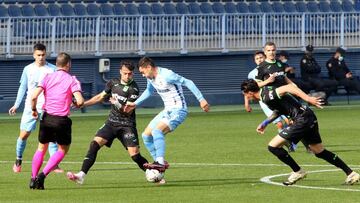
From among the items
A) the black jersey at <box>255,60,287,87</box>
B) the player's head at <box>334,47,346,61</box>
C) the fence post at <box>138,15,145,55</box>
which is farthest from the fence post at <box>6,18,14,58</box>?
the black jersey at <box>255,60,287,87</box>

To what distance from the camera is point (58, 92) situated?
643 inches

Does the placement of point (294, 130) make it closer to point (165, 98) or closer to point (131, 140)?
point (165, 98)

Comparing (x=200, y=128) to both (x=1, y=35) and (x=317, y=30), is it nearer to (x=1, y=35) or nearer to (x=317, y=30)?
(x=1, y=35)

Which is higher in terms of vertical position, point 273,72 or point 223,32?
point 273,72

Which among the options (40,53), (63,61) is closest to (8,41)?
(40,53)

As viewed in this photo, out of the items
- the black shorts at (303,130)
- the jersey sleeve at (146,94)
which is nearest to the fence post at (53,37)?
the jersey sleeve at (146,94)

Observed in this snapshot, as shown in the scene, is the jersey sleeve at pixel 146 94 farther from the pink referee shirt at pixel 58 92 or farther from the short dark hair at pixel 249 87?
the short dark hair at pixel 249 87

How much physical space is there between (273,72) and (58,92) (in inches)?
138

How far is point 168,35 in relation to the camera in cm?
3947

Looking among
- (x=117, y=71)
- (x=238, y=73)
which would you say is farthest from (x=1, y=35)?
(x=238, y=73)

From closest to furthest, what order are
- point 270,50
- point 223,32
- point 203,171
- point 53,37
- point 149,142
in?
point 149,142, point 270,50, point 203,171, point 53,37, point 223,32

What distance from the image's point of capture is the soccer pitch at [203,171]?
49.8 ft

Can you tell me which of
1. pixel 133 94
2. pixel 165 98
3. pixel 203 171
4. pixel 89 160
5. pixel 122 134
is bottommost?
pixel 203 171

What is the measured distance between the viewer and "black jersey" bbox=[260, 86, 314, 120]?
16.4m
